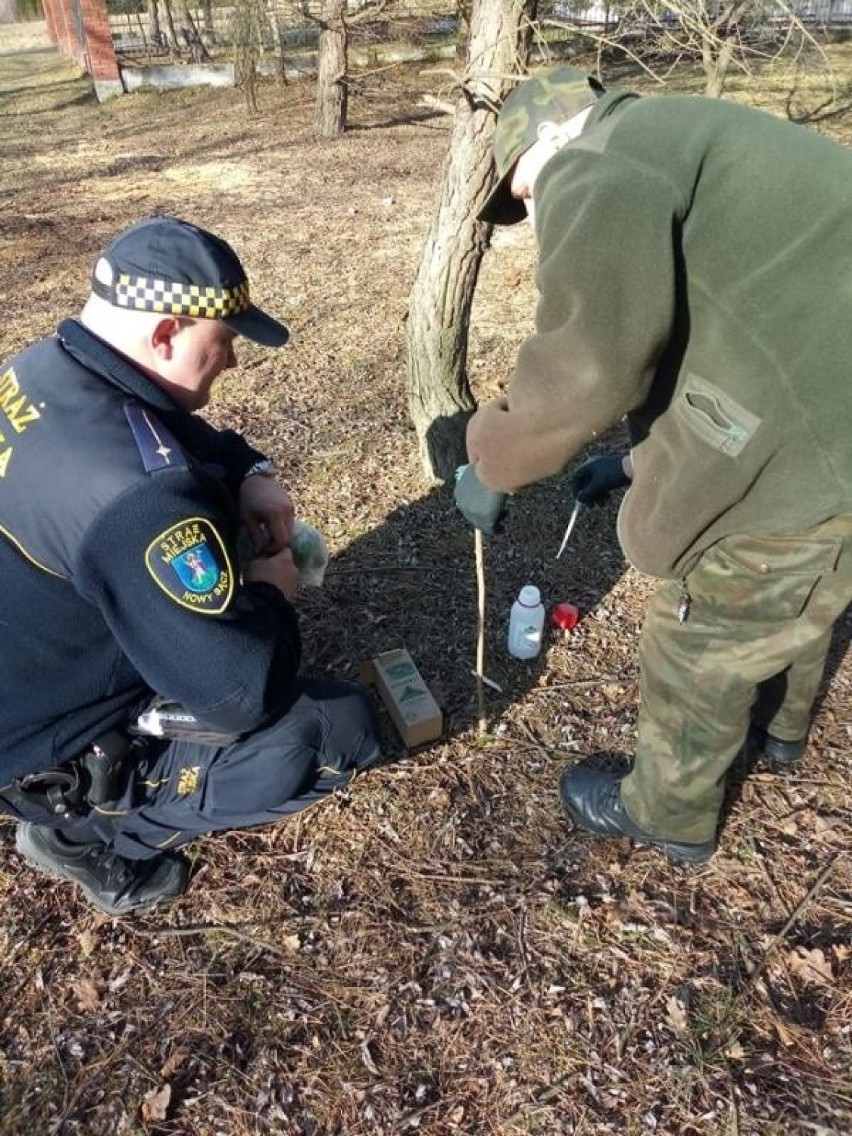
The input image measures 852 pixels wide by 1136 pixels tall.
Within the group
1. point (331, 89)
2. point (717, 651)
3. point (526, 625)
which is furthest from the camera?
point (331, 89)

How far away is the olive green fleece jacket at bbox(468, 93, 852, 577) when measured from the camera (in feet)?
Result: 5.22

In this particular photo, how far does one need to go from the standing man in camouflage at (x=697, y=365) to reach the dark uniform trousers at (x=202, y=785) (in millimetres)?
1005

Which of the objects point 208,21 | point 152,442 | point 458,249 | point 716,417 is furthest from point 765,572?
point 208,21

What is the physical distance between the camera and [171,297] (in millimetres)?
1942

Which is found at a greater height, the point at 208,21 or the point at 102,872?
the point at 208,21

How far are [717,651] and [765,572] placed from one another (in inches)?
10.4

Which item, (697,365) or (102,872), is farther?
(102,872)

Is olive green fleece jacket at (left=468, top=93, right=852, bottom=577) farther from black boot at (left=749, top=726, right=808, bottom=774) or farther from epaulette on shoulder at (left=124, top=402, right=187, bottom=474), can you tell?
black boot at (left=749, top=726, right=808, bottom=774)

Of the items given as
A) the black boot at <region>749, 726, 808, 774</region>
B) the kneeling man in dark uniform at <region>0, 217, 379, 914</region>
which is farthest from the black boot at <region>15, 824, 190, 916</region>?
the black boot at <region>749, 726, 808, 774</region>

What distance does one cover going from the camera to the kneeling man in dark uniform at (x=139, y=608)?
1815mm

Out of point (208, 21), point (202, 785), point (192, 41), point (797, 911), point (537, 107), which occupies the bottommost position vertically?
point (797, 911)

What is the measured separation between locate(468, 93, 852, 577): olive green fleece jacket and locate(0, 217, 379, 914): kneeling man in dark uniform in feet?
2.71

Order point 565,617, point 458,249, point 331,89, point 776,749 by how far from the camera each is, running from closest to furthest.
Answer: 1. point 776,749
2. point 565,617
3. point 458,249
4. point 331,89

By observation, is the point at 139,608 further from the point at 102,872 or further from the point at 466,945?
the point at 466,945
